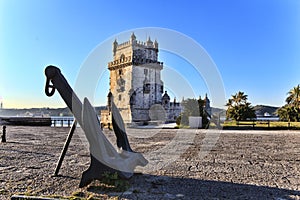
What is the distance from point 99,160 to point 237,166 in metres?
3.33

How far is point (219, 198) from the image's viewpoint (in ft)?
11.8

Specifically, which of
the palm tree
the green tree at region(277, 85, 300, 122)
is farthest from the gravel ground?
the palm tree

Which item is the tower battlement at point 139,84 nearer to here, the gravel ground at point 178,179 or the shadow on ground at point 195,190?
the gravel ground at point 178,179

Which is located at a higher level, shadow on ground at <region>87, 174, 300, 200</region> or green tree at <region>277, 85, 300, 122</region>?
green tree at <region>277, 85, 300, 122</region>

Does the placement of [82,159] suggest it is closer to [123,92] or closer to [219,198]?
[219,198]

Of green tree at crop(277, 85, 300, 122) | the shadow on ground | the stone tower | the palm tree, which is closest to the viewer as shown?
the shadow on ground

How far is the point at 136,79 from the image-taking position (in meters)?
41.8

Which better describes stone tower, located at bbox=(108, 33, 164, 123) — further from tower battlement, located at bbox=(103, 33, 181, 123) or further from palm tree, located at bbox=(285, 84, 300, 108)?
palm tree, located at bbox=(285, 84, 300, 108)

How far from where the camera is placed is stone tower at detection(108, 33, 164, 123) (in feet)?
133

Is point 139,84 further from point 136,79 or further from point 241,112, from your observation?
point 241,112

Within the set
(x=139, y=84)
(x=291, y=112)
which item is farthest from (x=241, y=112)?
(x=139, y=84)

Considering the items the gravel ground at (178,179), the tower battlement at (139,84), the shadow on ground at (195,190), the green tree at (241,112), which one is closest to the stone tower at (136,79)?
the tower battlement at (139,84)

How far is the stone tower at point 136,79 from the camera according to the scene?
1592 inches

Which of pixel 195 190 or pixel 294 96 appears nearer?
pixel 195 190
